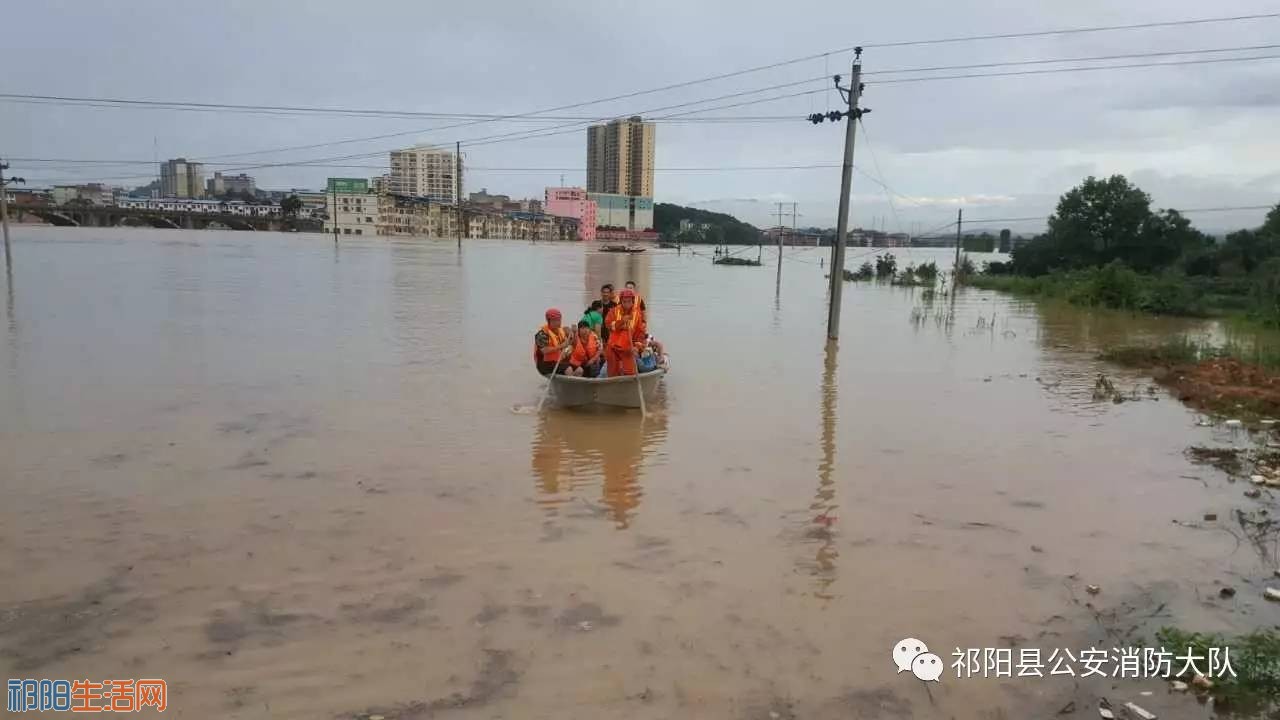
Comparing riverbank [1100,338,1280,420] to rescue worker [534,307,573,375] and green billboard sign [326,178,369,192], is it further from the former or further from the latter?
green billboard sign [326,178,369,192]

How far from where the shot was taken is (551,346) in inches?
401

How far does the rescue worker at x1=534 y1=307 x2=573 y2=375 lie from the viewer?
33.2 feet

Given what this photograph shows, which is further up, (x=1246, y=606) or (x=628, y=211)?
(x=628, y=211)

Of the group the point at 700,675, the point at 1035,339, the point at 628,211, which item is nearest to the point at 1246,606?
the point at 700,675

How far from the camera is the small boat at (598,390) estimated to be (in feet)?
31.7

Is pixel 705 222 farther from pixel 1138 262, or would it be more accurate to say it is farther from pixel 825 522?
pixel 825 522

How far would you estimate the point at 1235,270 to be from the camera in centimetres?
2995

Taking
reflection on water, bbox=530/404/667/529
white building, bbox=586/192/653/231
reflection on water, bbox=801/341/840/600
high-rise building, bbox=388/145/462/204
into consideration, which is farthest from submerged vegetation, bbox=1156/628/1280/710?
high-rise building, bbox=388/145/462/204

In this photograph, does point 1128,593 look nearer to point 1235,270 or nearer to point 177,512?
point 177,512

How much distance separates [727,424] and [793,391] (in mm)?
2598

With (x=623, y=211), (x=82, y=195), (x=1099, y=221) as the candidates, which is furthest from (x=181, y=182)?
(x=1099, y=221)

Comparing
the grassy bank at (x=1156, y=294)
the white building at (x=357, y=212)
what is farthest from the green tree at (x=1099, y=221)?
the white building at (x=357, y=212)

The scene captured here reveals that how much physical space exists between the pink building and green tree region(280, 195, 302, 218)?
37.2m

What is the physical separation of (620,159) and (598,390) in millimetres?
89090
